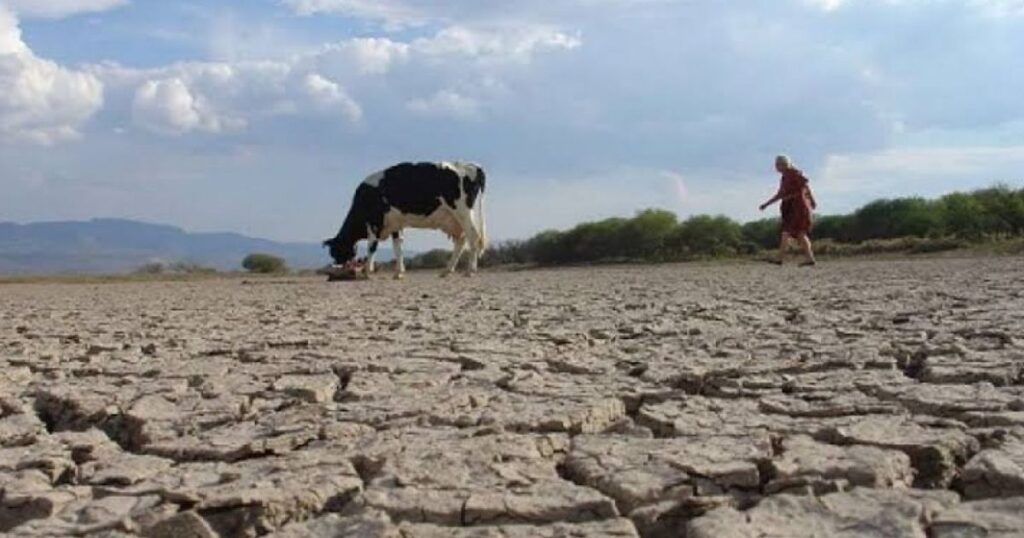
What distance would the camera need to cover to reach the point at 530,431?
127 inches

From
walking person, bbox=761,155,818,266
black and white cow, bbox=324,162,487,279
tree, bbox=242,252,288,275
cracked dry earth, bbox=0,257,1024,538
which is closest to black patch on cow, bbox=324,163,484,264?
black and white cow, bbox=324,162,487,279

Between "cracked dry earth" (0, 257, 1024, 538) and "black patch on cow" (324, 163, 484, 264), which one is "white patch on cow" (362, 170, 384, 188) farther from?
"cracked dry earth" (0, 257, 1024, 538)

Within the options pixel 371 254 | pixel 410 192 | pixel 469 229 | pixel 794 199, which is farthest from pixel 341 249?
pixel 794 199

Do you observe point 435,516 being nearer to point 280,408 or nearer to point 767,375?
point 280,408

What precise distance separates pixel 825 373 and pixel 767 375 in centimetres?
21

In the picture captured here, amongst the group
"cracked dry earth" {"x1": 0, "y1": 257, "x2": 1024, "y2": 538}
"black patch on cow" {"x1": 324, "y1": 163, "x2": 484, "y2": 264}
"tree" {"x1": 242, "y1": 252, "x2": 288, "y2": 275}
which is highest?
"black patch on cow" {"x1": 324, "y1": 163, "x2": 484, "y2": 264}

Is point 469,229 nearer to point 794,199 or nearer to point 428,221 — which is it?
point 428,221

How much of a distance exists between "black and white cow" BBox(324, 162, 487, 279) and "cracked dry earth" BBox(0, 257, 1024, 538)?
9.57 m

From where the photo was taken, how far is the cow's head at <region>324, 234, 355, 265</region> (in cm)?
1678

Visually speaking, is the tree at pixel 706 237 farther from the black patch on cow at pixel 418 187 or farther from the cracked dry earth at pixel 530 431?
the cracked dry earth at pixel 530 431

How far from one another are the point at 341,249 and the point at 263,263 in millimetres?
15744

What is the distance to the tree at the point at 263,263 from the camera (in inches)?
1227

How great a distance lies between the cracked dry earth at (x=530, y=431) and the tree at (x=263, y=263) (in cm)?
2511

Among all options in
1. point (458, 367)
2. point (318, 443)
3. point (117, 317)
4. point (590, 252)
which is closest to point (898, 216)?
point (590, 252)
